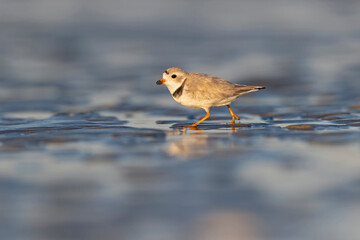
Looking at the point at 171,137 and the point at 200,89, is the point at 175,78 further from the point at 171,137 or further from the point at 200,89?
the point at 171,137

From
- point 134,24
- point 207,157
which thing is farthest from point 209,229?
point 134,24

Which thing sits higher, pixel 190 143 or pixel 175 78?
pixel 175 78

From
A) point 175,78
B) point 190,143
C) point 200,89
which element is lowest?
point 190,143

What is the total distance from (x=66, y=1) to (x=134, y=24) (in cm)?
453

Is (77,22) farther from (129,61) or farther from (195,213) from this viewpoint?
(195,213)

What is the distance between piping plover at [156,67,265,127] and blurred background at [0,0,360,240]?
0.34m

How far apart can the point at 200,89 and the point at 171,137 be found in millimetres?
1167

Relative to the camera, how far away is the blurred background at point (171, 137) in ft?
12.4

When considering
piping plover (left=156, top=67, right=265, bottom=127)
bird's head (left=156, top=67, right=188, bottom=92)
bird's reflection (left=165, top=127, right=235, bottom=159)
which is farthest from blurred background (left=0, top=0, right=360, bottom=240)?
bird's head (left=156, top=67, right=188, bottom=92)

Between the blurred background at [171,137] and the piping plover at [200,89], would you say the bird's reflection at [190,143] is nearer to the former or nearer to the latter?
the blurred background at [171,137]

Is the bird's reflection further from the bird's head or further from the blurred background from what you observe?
the bird's head

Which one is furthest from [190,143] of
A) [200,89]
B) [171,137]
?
[200,89]

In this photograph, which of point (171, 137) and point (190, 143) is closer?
point (190, 143)

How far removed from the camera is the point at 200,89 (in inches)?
298
